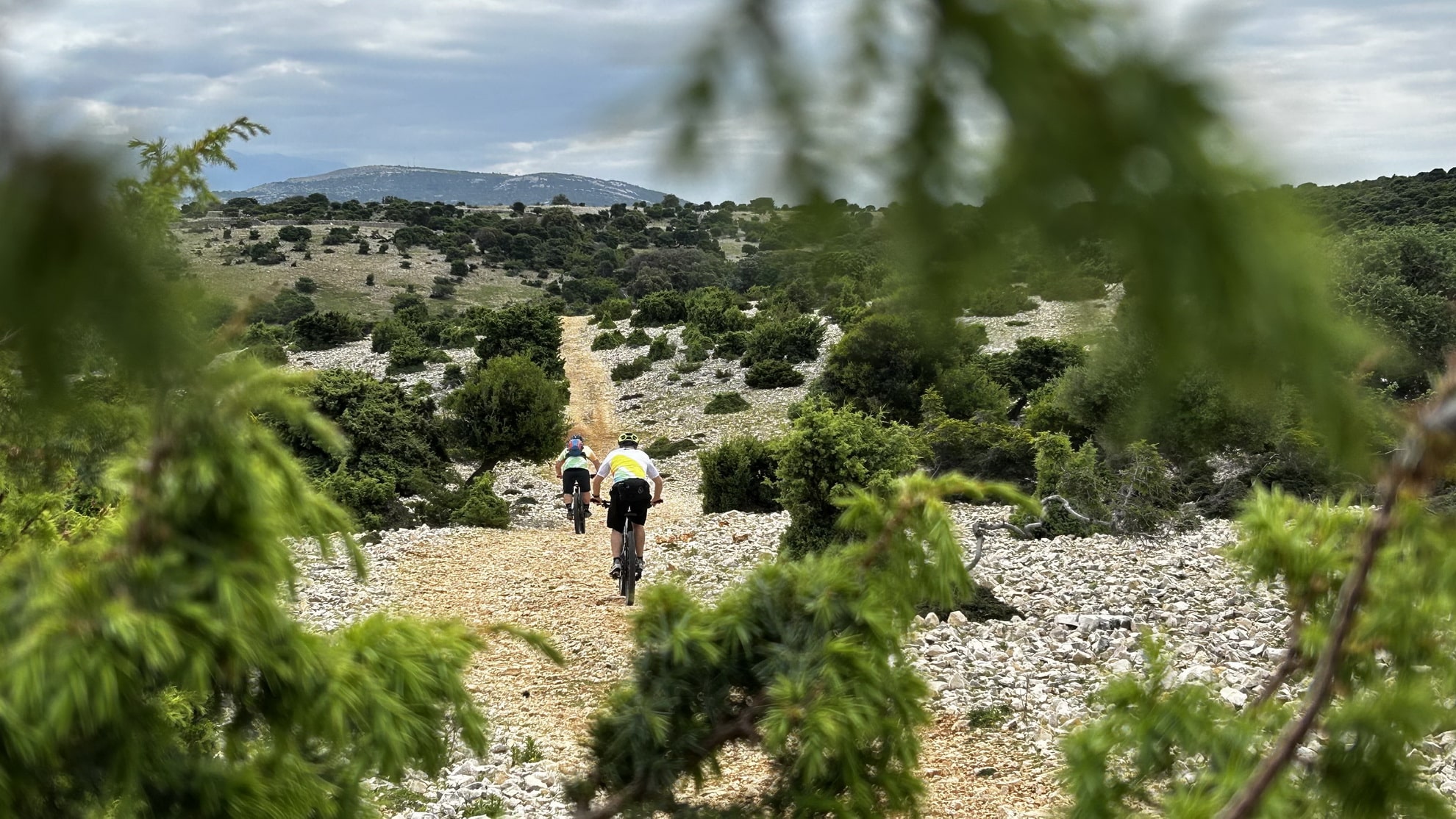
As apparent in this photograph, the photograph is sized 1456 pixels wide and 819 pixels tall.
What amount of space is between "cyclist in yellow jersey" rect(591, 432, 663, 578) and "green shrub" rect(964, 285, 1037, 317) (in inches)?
279

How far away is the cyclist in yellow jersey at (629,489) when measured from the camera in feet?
27.1

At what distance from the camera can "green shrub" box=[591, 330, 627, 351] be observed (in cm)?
3275

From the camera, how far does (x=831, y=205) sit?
792 millimetres

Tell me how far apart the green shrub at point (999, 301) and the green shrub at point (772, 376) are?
24630 mm

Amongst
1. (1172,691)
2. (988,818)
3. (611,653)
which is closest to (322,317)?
(611,653)

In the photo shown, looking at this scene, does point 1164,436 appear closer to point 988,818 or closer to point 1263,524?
point 1263,524

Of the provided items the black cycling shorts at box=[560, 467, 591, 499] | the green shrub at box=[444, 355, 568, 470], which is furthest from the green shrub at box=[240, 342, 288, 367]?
the green shrub at box=[444, 355, 568, 470]

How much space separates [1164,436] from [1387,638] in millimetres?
1461

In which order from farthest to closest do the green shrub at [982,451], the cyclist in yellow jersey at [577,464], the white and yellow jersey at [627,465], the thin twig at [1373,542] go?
the green shrub at [982,451] < the cyclist in yellow jersey at [577,464] < the white and yellow jersey at [627,465] < the thin twig at [1373,542]

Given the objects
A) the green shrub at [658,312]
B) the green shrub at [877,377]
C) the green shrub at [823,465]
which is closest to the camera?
the green shrub at [823,465]

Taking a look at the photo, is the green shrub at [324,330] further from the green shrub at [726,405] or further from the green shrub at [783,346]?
the green shrub at [726,405]

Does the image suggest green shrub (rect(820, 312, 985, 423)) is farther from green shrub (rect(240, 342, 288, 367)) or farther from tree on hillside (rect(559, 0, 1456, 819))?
green shrub (rect(240, 342, 288, 367))

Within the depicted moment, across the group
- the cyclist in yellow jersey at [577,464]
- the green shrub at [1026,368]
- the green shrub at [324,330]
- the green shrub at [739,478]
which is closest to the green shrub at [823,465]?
the cyclist in yellow jersey at [577,464]

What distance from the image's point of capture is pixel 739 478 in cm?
1575
